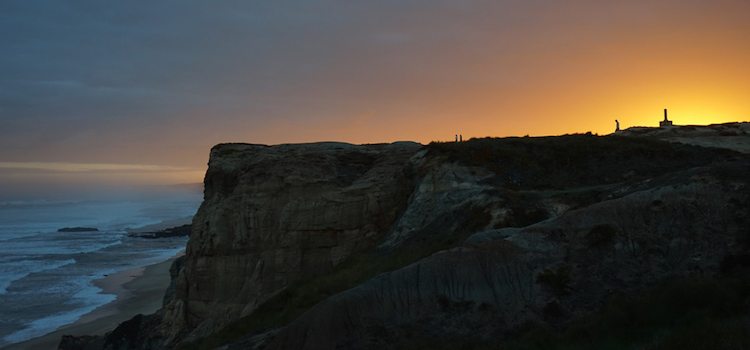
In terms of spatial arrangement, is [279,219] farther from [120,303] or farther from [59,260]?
[59,260]

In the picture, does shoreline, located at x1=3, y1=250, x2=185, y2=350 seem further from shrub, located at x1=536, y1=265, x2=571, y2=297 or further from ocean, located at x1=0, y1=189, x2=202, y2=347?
shrub, located at x1=536, y1=265, x2=571, y2=297

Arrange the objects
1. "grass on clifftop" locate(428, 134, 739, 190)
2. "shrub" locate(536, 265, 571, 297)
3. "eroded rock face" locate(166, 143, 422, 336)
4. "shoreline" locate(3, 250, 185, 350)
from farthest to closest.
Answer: "shoreline" locate(3, 250, 185, 350), "eroded rock face" locate(166, 143, 422, 336), "grass on clifftop" locate(428, 134, 739, 190), "shrub" locate(536, 265, 571, 297)

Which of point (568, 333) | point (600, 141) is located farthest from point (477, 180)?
point (568, 333)

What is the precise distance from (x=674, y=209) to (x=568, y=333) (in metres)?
3.76

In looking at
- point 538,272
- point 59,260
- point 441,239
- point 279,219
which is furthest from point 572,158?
point 59,260

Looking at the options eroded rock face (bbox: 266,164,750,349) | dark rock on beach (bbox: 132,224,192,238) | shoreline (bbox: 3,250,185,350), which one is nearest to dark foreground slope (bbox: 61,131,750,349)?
eroded rock face (bbox: 266,164,750,349)

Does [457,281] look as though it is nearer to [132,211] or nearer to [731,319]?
[731,319]

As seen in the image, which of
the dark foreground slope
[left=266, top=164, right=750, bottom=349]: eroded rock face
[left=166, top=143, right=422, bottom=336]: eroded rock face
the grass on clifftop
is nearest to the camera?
[left=266, top=164, right=750, bottom=349]: eroded rock face

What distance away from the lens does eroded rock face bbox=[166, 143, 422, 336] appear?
2391 centimetres

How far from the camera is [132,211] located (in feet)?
415

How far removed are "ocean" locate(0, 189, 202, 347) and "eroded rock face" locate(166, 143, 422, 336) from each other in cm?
1127

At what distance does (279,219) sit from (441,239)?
31.0 ft

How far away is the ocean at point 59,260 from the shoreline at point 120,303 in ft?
2.33

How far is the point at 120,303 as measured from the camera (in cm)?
3791
